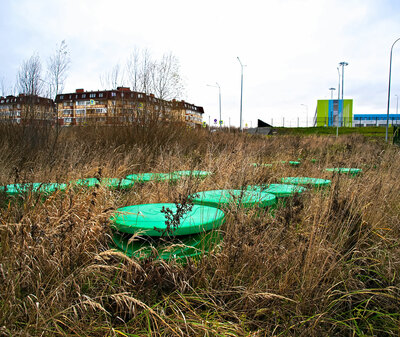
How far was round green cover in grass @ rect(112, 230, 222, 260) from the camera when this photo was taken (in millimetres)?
2201

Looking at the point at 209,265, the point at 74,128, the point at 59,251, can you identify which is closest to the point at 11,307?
the point at 59,251

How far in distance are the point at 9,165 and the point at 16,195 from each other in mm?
2031

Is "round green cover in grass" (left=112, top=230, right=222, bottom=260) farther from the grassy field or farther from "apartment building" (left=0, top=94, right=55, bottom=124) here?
"apartment building" (left=0, top=94, right=55, bottom=124)

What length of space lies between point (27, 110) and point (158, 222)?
6.07m

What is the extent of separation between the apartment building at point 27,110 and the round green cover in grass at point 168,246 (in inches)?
222

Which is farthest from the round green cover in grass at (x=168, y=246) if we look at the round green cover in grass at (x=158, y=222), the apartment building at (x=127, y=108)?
the apartment building at (x=127, y=108)

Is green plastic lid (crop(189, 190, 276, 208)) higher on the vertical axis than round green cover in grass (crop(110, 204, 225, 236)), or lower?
higher

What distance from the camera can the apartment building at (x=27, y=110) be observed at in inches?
278

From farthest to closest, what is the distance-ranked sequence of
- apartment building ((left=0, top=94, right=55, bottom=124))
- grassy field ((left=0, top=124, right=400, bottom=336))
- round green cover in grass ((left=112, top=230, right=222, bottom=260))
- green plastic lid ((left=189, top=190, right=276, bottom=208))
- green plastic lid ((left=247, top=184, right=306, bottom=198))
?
apartment building ((left=0, top=94, right=55, bottom=124)) < green plastic lid ((left=247, top=184, right=306, bottom=198)) < green plastic lid ((left=189, top=190, right=276, bottom=208)) < round green cover in grass ((left=112, top=230, right=222, bottom=260)) < grassy field ((left=0, top=124, right=400, bottom=336))

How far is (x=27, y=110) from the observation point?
702 cm

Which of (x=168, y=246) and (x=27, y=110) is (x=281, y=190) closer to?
(x=168, y=246)

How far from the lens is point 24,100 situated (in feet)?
23.7

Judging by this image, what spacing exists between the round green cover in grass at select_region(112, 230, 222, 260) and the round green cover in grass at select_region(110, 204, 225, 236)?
7 cm

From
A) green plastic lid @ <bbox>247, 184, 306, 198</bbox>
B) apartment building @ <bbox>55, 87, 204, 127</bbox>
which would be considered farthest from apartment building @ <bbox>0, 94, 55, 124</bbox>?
green plastic lid @ <bbox>247, 184, 306, 198</bbox>
